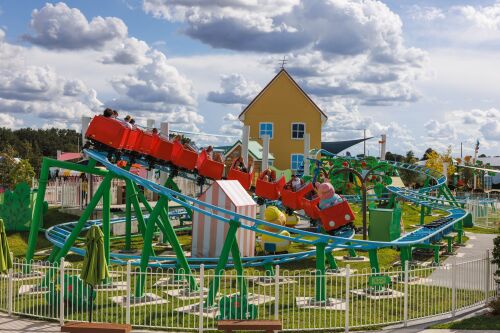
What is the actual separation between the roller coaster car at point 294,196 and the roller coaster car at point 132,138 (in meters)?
5.78

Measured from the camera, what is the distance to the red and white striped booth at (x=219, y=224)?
63.2ft

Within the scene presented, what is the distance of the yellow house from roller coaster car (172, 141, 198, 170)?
28214mm

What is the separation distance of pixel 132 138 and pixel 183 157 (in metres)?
2.28

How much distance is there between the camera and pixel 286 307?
43.3 feet

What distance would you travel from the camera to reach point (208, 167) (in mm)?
20234

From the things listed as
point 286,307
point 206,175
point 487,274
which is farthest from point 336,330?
point 206,175

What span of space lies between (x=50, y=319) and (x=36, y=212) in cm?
387

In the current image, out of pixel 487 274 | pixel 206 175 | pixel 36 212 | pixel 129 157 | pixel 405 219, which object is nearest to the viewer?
pixel 487 274

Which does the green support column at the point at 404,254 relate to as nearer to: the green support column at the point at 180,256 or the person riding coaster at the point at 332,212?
the person riding coaster at the point at 332,212

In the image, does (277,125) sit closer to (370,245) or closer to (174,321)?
(370,245)

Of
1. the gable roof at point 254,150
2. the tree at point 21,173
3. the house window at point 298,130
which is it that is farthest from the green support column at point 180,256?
the house window at point 298,130

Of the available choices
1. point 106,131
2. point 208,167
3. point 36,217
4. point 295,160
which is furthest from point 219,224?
point 295,160

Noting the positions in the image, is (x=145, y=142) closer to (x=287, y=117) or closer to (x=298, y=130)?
(x=287, y=117)

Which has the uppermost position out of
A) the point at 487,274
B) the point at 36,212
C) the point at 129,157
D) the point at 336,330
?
the point at 129,157
